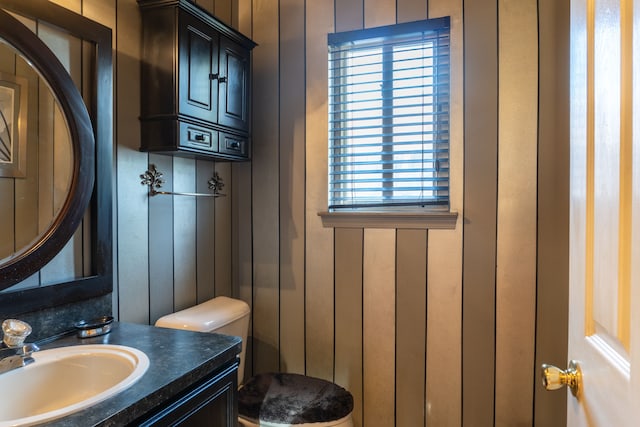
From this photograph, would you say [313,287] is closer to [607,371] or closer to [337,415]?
[337,415]

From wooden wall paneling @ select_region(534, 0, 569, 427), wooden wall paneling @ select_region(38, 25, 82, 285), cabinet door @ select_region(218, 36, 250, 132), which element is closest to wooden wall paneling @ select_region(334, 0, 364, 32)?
cabinet door @ select_region(218, 36, 250, 132)

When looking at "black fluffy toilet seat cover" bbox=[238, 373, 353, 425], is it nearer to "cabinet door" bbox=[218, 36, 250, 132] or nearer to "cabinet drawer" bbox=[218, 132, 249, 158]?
"cabinet drawer" bbox=[218, 132, 249, 158]

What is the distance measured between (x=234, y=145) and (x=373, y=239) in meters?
0.77

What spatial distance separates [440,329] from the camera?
5.93 ft

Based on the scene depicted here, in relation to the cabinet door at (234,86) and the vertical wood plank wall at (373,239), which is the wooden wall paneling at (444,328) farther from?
the cabinet door at (234,86)

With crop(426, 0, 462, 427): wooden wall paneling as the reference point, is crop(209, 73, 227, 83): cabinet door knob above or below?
above

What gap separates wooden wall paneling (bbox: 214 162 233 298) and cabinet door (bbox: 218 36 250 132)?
28 centimetres

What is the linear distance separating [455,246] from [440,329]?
38 cm

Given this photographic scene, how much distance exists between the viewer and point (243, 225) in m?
2.17

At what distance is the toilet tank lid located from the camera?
1.57 m

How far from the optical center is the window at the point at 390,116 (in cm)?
182

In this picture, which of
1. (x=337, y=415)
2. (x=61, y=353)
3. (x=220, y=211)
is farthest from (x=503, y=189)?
(x=61, y=353)

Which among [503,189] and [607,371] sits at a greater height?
[503,189]

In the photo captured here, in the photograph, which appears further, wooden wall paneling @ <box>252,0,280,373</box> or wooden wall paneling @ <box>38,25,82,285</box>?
wooden wall paneling @ <box>252,0,280,373</box>
